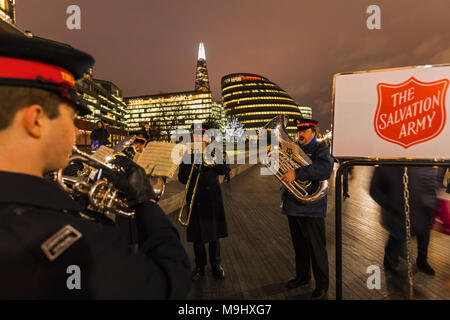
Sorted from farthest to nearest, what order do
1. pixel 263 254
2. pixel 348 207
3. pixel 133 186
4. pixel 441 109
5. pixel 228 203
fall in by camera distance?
pixel 228 203, pixel 348 207, pixel 263 254, pixel 441 109, pixel 133 186

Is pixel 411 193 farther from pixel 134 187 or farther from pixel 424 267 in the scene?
pixel 134 187

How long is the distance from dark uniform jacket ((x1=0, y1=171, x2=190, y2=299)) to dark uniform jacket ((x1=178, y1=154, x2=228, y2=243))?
241cm

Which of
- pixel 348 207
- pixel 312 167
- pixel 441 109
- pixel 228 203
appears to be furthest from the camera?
pixel 228 203

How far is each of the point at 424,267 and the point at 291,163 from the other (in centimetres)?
254

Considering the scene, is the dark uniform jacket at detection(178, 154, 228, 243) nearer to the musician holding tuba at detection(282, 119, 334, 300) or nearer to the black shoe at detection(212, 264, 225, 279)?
the black shoe at detection(212, 264, 225, 279)

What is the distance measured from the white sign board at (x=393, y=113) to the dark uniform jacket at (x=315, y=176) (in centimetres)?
86

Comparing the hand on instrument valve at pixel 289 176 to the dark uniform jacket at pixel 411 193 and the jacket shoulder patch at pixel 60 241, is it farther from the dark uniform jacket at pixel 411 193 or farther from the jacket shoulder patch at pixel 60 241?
the jacket shoulder patch at pixel 60 241

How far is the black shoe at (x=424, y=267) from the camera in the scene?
128 inches

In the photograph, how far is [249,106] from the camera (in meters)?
91.3

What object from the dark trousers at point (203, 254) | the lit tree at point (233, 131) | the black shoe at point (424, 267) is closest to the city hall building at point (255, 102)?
the lit tree at point (233, 131)

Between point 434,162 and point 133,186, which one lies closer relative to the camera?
point 133,186
